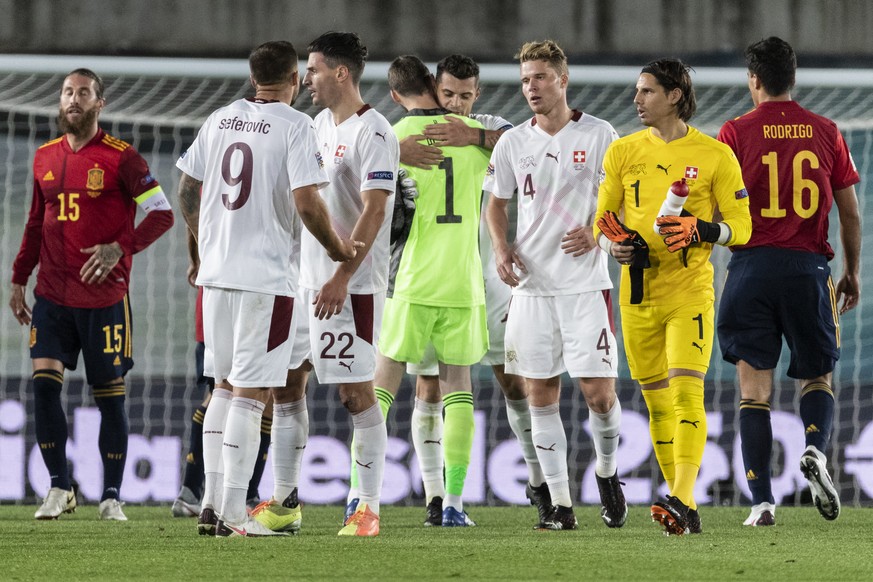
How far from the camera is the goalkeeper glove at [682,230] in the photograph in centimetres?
533

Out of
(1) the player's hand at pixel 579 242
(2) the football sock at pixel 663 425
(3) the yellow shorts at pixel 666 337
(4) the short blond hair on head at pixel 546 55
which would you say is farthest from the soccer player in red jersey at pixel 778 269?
(4) the short blond hair on head at pixel 546 55

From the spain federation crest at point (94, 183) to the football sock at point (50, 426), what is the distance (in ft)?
3.01

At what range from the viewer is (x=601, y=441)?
6.13 metres

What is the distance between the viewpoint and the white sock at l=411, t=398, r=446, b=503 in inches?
254

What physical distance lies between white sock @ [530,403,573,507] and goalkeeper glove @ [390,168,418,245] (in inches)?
39.4

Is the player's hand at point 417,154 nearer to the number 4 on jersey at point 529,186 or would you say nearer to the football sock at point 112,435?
the number 4 on jersey at point 529,186

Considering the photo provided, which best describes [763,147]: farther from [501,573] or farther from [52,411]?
[52,411]

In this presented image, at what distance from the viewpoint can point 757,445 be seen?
245 inches

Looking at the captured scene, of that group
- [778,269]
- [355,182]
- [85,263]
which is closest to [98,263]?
[85,263]

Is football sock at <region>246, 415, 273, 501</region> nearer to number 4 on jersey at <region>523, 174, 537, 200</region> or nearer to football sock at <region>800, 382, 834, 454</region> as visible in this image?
number 4 on jersey at <region>523, 174, 537, 200</region>

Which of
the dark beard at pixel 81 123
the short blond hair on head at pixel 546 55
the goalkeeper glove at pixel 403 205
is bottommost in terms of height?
the goalkeeper glove at pixel 403 205

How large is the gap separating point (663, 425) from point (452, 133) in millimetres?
1661

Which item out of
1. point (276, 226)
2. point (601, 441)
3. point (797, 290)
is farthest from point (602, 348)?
point (276, 226)

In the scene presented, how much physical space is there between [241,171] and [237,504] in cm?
125
